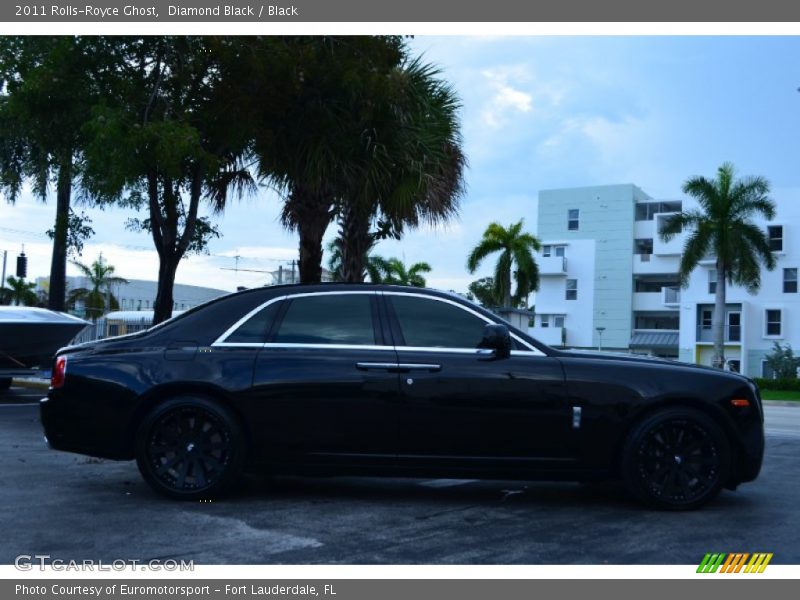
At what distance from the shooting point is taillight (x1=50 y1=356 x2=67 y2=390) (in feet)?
21.6

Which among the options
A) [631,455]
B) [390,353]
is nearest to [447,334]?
[390,353]

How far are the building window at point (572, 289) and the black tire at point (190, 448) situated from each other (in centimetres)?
5808

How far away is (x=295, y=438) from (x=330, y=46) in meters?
8.59

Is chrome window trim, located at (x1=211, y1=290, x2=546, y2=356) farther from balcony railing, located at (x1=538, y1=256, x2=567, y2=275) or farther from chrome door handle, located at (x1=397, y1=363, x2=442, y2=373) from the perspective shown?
balcony railing, located at (x1=538, y1=256, x2=567, y2=275)

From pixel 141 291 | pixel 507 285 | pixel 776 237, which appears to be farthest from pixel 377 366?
pixel 141 291

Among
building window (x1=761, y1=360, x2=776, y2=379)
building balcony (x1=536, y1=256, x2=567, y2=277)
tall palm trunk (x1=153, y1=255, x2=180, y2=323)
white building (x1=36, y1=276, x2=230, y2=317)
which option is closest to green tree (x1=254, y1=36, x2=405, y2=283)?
tall palm trunk (x1=153, y1=255, x2=180, y2=323)

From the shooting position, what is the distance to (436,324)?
652 centimetres

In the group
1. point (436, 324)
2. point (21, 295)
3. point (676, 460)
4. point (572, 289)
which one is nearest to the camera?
point (676, 460)

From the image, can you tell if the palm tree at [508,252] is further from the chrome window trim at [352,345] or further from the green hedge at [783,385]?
the chrome window trim at [352,345]

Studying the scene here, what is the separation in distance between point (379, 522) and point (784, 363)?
46.1 meters

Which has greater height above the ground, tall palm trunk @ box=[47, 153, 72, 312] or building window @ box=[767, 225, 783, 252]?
building window @ box=[767, 225, 783, 252]

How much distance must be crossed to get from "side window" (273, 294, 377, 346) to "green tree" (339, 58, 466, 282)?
7.25m

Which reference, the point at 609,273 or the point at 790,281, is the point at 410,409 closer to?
the point at 790,281

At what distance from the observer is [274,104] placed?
13156 mm
